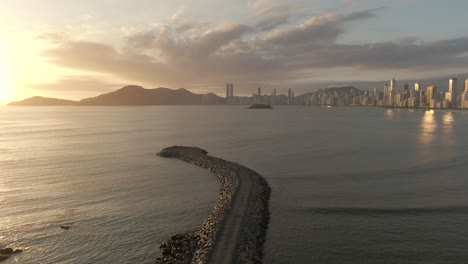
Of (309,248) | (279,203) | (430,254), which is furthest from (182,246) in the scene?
(430,254)

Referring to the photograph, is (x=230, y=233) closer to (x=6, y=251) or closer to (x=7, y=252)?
(x=7, y=252)

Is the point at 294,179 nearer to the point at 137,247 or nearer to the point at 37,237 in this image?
the point at 137,247

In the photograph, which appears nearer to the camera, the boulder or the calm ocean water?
the boulder

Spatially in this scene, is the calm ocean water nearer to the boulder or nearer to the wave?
the wave

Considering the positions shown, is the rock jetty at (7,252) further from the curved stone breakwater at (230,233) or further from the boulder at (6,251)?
the curved stone breakwater at (230,233)

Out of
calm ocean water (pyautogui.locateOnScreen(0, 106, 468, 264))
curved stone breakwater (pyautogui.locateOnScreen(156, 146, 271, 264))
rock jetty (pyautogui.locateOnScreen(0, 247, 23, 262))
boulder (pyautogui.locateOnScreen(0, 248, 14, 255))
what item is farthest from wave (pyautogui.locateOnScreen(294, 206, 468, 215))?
boulder (pyautogui.locateOnScreen(0, 248, 14, 255))

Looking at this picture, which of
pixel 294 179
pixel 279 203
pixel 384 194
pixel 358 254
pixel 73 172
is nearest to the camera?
pixel 358 254

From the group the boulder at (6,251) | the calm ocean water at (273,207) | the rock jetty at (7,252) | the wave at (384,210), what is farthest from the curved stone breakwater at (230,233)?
the boulder at (6,251)
